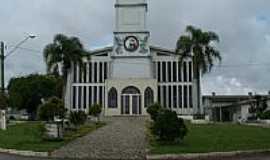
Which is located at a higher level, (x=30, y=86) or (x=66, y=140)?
(x=30, y=86)

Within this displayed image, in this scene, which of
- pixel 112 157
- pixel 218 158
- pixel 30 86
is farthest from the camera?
pixel 30 86

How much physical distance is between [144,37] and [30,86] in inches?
688

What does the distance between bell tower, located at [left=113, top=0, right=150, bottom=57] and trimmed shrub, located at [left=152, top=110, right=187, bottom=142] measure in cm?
4971

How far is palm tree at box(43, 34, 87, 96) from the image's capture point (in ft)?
179

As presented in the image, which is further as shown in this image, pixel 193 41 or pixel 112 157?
pixel 193 41

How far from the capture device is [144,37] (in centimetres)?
7344

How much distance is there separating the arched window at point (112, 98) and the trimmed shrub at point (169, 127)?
48.4 meters

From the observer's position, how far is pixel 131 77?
7412 centimetres

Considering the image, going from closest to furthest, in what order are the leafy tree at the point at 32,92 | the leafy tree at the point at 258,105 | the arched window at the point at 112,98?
1. the leafy tree at the point at 258,105
2. the leafy tree at the point at 32,92
3. the arched window at the point at 112,98

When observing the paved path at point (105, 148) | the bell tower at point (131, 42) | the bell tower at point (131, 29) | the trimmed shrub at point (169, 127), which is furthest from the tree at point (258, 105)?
the trimmed shrub at point (169, 127)

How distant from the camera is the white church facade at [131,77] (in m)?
72.6

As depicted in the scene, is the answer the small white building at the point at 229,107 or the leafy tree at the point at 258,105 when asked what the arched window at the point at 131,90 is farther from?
the leafy tree at the point at 258,105

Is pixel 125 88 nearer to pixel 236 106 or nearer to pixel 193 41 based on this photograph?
pixel 236 106

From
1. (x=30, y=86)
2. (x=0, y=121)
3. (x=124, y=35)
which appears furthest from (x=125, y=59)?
(x=0, y=121)
